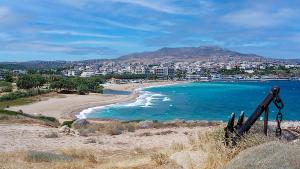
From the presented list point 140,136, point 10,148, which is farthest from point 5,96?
point 10,148

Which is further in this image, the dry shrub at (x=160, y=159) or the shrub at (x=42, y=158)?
the shrub at (x=42, y=158)

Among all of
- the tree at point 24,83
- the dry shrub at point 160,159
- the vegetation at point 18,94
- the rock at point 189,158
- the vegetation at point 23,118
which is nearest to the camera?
the rock at point 189,158

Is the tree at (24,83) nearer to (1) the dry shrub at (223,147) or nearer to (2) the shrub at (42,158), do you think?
(2) the shrub at (42,158)

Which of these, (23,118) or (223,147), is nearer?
(223,147)

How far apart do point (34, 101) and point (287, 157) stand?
7975 cm

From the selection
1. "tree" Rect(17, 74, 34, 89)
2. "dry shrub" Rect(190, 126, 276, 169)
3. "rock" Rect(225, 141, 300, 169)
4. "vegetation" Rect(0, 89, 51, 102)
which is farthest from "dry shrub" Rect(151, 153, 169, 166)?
"tree" Rect(17, 74, 34, 89)

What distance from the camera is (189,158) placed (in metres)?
8.79

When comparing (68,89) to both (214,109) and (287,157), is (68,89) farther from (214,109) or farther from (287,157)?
(287,157)

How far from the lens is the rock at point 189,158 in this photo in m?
8.42

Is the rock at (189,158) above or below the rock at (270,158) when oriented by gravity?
below

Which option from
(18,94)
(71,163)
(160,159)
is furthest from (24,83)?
(160,159)

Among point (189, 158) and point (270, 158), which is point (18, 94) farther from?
point (270, 158)

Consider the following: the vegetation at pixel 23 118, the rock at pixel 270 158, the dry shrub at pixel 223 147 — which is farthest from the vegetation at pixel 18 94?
the rock at pixel 270 158

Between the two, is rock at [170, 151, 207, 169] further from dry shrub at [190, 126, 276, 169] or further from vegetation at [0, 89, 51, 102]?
vegetation at [0, 89, 51, 102]
